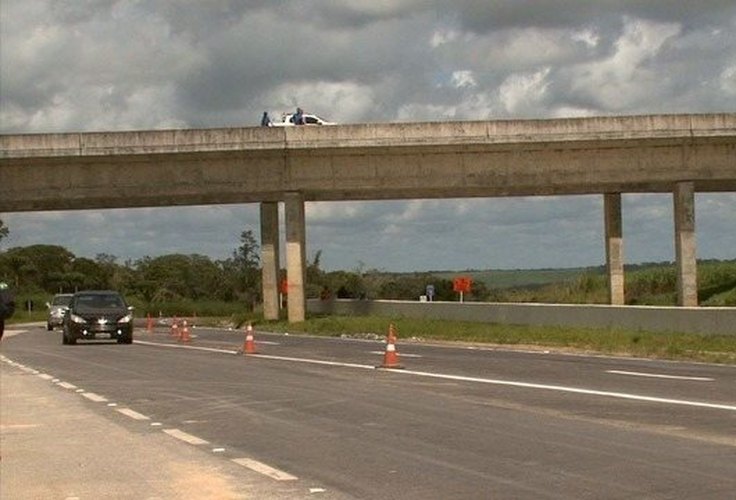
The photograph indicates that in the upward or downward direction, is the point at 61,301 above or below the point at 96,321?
above

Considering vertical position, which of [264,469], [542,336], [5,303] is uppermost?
[5,303]

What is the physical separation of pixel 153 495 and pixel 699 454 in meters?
5.00

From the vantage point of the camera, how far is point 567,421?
46.5 ft

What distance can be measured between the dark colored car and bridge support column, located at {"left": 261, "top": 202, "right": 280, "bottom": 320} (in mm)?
13240

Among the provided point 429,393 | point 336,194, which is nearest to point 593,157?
point 336,194

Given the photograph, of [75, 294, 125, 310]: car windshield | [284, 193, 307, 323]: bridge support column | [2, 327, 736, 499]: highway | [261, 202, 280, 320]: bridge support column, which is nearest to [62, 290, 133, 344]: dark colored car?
Result: [75, 294, 125, 310]: car windshield

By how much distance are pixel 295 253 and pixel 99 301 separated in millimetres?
11967

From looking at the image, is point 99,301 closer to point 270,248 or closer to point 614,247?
point 270,248

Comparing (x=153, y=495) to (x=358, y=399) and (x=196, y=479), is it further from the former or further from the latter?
(x=358, y=399)

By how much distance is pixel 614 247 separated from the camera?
169 feet

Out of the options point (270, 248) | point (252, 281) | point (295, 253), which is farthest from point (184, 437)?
point (252, 281)

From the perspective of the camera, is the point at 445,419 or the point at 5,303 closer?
the point at 5,303

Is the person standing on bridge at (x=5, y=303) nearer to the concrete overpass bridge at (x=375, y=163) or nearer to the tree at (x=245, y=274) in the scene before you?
the concrete overpass bridge at (x=375, y=163)

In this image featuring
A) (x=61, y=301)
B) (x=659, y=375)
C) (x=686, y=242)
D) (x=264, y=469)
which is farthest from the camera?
(x=61, y=301)
